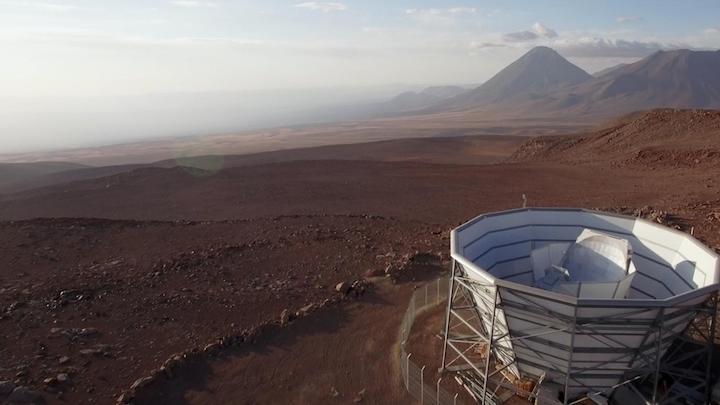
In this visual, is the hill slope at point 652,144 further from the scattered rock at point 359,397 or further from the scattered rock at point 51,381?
the scattered rock at point 51,381

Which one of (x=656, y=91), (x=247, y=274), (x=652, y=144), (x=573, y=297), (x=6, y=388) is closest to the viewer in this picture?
(x=573, y=297)

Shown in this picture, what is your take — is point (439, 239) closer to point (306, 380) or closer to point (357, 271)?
point (357, 271)

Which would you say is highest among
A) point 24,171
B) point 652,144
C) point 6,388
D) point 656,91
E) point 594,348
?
point 656,91

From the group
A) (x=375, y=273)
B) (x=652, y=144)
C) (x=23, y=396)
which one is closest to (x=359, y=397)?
(x=375, y=273)

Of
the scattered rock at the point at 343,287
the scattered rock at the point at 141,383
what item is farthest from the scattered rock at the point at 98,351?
the scattered rock at the point at 343,287

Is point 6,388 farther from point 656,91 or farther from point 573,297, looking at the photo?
point 656,91

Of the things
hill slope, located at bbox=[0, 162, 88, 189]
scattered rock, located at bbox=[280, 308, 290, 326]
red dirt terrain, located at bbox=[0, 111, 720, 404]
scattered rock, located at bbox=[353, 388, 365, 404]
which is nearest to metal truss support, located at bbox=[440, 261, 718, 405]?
scattered rock, located at bbox=[353, 388, 365, 404]

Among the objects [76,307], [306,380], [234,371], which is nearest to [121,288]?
[76,307]
